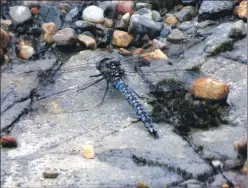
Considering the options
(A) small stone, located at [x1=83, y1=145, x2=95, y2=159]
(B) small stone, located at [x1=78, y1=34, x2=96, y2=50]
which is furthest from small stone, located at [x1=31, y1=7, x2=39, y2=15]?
(A) small stone, located at [x1=83, y1=145, x2=95, y2=159]

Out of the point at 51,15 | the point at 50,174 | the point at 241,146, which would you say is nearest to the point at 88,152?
the point at 50,174

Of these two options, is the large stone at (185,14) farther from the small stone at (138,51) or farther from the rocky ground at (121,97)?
the small stone at (138,51)

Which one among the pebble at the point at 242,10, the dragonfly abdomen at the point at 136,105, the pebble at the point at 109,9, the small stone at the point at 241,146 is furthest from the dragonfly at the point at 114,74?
the pebble at the point at 242,10

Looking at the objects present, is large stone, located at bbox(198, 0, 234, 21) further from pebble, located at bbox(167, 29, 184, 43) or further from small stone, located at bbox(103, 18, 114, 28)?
small stone, located at bbox(103, 18, 114, 28)

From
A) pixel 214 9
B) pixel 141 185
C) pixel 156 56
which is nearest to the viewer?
pixel 141 185

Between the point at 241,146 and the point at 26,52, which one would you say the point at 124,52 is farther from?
the point at 241,146

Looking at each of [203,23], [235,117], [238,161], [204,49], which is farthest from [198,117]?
[203,23]

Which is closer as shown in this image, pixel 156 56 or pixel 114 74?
pixel 114 74

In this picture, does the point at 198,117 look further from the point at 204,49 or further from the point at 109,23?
the point at 109,23
